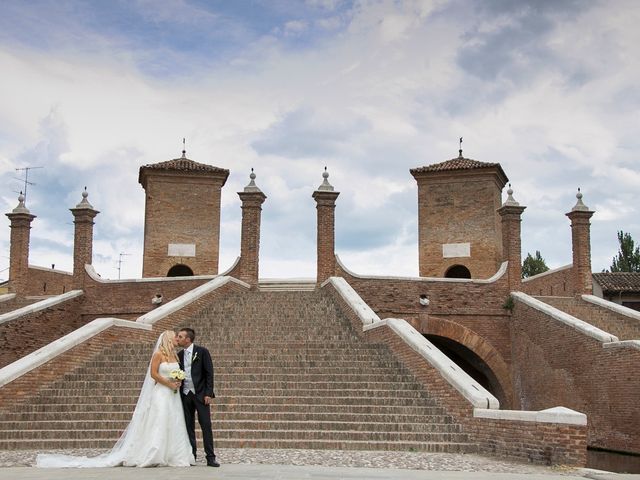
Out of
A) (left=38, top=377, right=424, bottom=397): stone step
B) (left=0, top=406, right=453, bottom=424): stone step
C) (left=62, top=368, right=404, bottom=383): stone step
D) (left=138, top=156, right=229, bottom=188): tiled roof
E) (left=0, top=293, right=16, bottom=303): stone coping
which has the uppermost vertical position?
(left=138, top=156, right=229, bottom=188): tiled roof

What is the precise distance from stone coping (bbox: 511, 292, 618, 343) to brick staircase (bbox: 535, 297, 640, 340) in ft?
4.42

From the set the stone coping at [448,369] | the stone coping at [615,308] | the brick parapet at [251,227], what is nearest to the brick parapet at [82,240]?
the brick parapet at [251,227]

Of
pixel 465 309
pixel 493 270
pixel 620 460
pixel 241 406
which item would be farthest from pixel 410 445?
pixel 493 270

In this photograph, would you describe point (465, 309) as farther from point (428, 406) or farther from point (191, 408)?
point (191, 408)

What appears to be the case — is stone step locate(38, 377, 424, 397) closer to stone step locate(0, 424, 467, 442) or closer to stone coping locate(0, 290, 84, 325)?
stone step locate(0, 424, 467, 442)

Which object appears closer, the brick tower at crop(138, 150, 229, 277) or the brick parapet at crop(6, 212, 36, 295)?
the brick parapet at crop(6, 212, 36, 295)

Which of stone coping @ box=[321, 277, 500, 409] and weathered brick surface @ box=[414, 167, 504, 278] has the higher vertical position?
weathered brick surface @ box=[414, 167, 504, 278]

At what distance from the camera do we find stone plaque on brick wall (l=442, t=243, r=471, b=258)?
28844mm

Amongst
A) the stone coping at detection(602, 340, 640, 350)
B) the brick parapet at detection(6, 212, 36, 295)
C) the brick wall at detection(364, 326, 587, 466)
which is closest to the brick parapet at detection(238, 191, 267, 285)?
the brick parapet at detection(6, 212, 36, 295)

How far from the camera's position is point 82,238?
79.0 feet

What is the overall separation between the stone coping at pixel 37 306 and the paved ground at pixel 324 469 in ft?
38.7

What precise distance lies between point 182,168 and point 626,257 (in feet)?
104

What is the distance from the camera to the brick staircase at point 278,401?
11.0 meters

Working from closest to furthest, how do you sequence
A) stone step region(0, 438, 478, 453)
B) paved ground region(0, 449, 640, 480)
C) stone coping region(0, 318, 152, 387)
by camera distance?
paved ground region(0, 449, 640, 480)
stone step region(0, 438, 478, 453)
stone coping region(0, 318, 152, 387)
